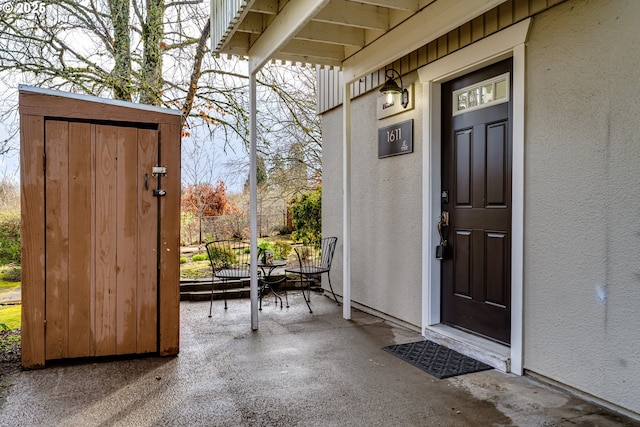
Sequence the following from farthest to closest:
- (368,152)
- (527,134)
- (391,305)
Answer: (368,152) < (391,305) < (527,134)

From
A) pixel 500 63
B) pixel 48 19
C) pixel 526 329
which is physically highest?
pixel 48 19

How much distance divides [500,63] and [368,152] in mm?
1823

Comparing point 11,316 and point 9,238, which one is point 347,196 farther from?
point 9,238

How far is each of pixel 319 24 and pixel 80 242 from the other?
2.74 metres

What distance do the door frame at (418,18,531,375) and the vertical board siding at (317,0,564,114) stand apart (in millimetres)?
51

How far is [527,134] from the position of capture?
284 centimetres

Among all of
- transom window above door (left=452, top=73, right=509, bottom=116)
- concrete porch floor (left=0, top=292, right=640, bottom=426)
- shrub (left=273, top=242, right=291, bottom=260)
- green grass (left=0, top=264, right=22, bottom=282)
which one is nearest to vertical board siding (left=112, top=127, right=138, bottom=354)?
concrete porch floor (left=0, top=292, right=640, bottom=426)

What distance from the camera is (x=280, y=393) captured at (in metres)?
2.64

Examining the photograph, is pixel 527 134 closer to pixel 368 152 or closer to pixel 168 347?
pixel 368 152

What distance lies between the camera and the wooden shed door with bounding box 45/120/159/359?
3.09 meters

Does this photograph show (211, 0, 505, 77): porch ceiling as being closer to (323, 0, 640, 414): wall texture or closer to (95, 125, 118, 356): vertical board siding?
(323, 0, 640, 414): wall texture

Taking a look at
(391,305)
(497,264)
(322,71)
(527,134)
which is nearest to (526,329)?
(497,264)

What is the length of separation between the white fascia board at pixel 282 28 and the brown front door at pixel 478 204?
1.40 meters

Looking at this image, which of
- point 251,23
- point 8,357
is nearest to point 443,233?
point 251,23
